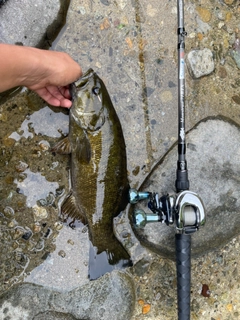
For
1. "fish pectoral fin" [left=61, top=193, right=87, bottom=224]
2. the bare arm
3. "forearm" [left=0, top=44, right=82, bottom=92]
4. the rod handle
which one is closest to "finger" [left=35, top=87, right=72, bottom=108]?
the bare arm

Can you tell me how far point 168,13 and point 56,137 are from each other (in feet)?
5.26

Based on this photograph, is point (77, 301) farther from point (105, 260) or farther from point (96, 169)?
point (96, 169)

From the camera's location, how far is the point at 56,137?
10.7 ft

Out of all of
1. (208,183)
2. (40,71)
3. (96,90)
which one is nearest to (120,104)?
(96,90)

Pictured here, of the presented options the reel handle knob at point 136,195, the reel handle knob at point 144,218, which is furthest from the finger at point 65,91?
the reel handle knob at point 144,218

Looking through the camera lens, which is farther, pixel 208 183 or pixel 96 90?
pixel 208 183

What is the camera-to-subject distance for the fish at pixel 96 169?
3.06 meters

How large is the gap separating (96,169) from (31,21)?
54.9 inches

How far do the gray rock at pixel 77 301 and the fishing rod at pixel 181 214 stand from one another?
2.20 ft

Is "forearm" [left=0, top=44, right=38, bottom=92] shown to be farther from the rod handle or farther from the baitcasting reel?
the rod handle

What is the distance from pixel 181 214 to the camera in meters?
2.59

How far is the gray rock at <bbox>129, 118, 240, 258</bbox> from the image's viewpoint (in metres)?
3.38

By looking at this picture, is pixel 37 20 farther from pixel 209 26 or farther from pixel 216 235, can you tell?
pixel 216 235

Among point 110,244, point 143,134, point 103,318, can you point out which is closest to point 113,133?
point 143,134
